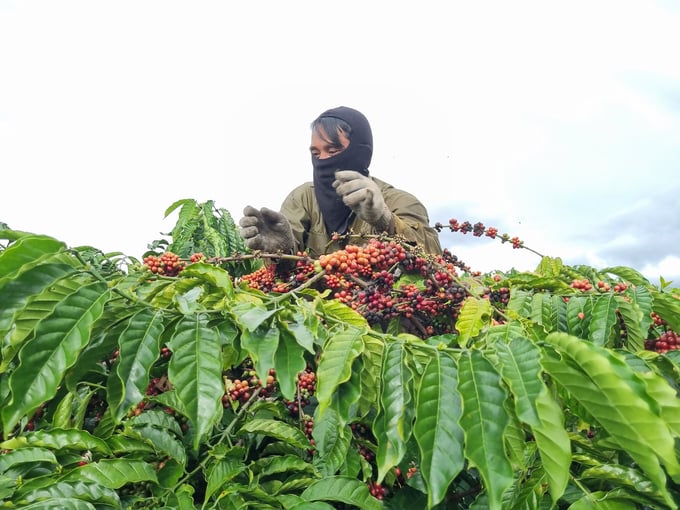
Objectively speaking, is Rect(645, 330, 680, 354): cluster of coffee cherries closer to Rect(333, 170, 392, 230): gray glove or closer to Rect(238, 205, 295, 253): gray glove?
Rect(333, 170, 392, 230): gray glove

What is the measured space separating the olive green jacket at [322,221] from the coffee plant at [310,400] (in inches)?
54.1

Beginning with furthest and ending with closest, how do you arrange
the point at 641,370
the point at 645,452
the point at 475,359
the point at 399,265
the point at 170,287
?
the point at 399,265
the point at 170,287
the point at 641,370
the point at 475,359
the point at 645,452

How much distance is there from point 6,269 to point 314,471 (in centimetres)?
68

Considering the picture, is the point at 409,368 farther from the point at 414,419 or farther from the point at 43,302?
the point at 43,302

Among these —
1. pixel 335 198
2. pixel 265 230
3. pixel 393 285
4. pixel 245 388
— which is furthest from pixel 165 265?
pixel 335 198

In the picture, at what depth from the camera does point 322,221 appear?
3.20 metres

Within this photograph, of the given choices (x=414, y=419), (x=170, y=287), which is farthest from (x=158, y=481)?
(x=414, y=419)

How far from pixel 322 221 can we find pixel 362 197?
0.90 m

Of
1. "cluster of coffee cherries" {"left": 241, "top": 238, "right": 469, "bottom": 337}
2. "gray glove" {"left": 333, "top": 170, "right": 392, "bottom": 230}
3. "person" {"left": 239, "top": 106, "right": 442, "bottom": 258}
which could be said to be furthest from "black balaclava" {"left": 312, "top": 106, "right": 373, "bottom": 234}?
"cluster of coffee cherries" {"left": 241, "top": 238, "right": 469, "bottom": 337}

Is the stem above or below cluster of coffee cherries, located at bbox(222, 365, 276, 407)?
below

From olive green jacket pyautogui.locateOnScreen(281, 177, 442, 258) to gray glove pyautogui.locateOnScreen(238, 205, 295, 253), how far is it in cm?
26

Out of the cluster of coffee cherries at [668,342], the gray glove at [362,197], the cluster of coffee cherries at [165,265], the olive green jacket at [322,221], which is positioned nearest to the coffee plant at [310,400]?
the cluster of coffee cherries at [668,342]

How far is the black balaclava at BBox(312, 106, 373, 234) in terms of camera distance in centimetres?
309

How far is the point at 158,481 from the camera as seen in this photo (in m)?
1.13
